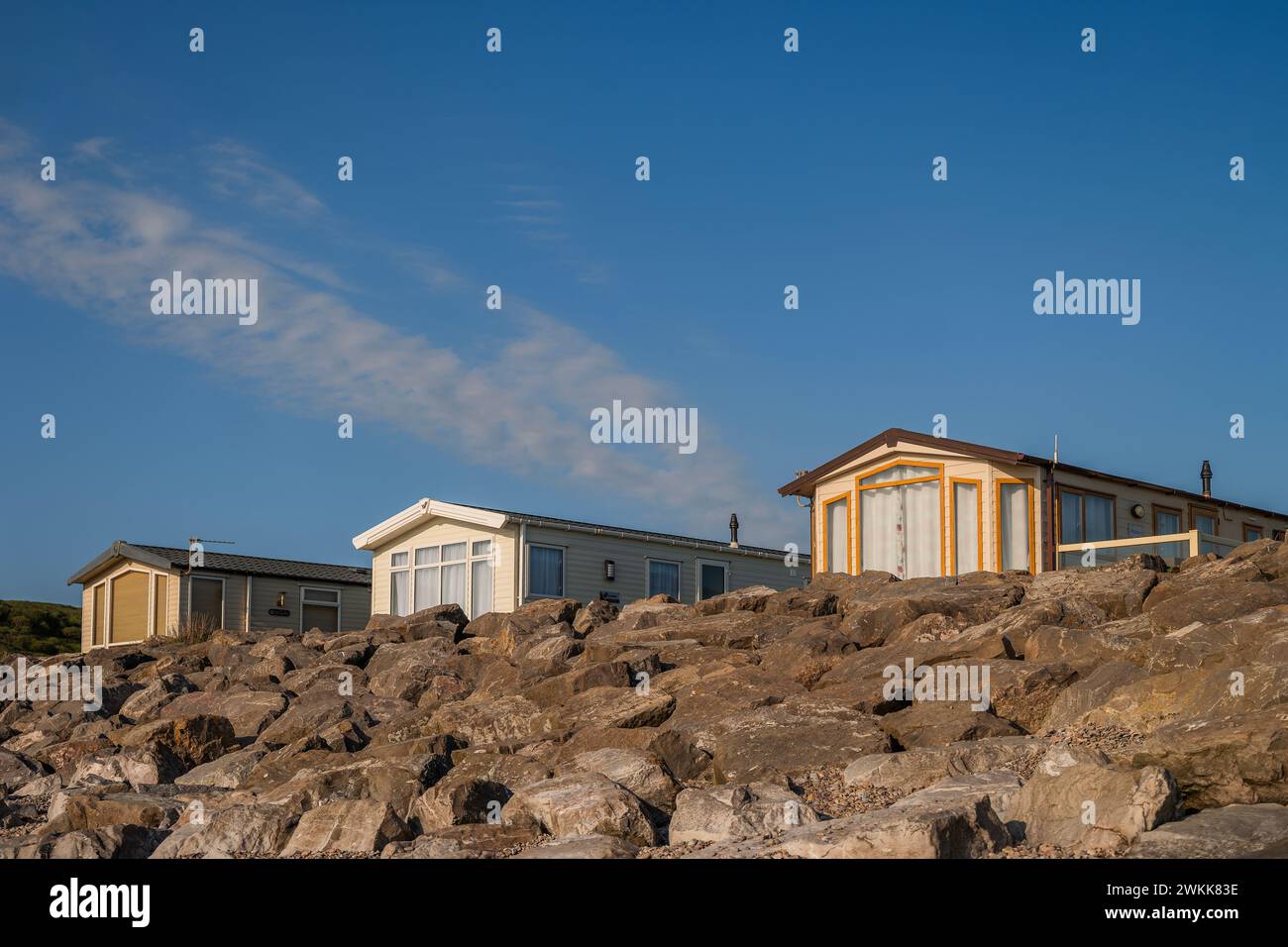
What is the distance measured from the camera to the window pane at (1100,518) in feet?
77.9

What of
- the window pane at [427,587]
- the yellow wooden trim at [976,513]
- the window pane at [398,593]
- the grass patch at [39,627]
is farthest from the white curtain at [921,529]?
the grass patch at [39,627]

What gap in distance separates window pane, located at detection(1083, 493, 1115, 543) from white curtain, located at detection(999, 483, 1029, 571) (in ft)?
4.89

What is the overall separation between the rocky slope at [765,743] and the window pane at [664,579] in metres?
12.4

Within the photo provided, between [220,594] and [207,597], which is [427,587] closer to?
[220,594]

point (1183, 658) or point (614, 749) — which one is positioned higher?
point (1183, 658)

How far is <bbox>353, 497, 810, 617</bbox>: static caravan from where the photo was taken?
28.9 metres

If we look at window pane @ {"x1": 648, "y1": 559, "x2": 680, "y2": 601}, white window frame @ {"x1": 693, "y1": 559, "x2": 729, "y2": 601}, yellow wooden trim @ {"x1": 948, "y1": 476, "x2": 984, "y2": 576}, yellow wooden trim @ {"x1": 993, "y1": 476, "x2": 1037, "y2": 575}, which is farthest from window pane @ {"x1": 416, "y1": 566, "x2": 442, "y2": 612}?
yellow wooden trim @ {"x1": 993, "y1": 476, "x2": 1037, "y2": 575}

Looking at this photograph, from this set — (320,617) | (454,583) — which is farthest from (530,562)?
(320,617)

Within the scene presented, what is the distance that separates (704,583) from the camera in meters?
32.0

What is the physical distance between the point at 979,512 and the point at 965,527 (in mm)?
375

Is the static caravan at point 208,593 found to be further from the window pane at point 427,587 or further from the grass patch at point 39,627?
the window pane at point 427,587

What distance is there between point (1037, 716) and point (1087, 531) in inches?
520
